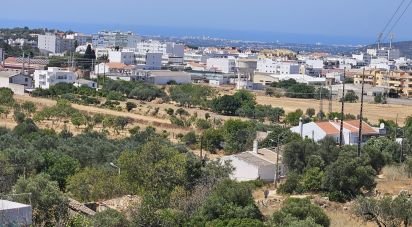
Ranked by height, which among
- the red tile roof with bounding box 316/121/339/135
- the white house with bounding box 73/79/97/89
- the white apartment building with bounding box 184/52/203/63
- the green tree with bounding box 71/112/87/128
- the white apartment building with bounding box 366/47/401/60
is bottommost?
the green tree with bounding box 71/112/87/128

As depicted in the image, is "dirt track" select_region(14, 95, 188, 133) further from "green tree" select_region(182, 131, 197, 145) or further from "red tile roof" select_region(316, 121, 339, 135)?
"red tile roof" select_region(316, 121, 339, 135)

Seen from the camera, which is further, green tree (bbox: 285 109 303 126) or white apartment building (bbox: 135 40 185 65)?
white apartment building (bbox: 135 40 185 65)

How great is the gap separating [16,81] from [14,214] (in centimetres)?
5316

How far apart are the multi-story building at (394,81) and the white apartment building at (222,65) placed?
22.2 metres

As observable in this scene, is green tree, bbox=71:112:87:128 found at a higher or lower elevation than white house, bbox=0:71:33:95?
lower

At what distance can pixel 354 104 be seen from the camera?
7025 centimetres

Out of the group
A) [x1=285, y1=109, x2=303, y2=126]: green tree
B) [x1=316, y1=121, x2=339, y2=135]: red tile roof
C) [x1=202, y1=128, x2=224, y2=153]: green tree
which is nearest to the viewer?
[x1=316, y1=121, x2=339, y2=135]: red tile roof

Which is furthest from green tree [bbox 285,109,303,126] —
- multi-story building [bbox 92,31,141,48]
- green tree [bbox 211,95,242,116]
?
multi-story building [bbox 92,31,141,48]

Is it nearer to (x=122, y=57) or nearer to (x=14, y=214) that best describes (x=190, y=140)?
(x=14, y=214)

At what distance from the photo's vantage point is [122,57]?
99125 mm

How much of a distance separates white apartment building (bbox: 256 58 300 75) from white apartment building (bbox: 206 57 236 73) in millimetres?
4653

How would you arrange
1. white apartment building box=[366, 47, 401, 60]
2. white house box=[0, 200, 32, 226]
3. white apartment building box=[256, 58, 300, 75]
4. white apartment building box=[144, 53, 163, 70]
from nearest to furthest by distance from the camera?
white house box=[0, 200, 32, 226] < white apartment building box=[144, 53, 163, 70] < white apartment building box=[256, 58, 300, 75] < white apartment building box=[366, 47, 401, 60]

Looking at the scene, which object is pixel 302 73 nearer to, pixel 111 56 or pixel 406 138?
pixel 111 56

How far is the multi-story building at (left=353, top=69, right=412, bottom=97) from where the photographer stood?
8531cm
